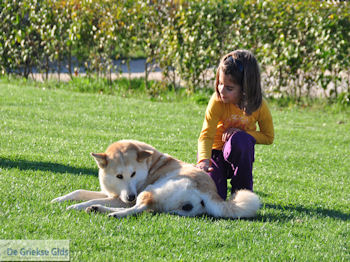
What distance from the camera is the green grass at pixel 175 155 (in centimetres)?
324

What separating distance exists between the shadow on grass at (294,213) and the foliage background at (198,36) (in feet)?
19.1

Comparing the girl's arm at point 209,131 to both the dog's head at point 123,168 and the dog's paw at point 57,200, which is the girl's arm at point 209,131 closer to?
the dog's head at point 123,168

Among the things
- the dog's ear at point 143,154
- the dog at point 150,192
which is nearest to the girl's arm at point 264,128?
the dog at point 150,192

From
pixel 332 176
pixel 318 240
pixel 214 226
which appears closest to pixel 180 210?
pixel 214 226

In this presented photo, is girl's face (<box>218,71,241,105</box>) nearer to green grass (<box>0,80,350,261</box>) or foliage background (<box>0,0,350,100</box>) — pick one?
green grass (<box>0,80,350,261</box>)

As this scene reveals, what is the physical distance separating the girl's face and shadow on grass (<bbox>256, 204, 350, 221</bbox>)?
1.04 m

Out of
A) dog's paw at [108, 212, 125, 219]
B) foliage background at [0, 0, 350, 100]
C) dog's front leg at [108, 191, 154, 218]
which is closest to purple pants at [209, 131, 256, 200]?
dog's front leg at [108, 191, 154, 218]

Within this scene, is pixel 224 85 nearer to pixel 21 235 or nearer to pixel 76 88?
pixel 21 235

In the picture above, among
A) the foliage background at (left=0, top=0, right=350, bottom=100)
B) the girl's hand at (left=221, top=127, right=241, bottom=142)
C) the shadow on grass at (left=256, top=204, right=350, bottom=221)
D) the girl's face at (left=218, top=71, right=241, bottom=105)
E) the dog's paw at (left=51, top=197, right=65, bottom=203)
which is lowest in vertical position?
the shadow on grass at (left=256, top=204, right=350, bottom=221)

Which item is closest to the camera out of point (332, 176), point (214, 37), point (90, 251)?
point (90, 251)

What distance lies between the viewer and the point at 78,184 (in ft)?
15.3

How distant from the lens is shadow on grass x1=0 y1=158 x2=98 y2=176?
502cm

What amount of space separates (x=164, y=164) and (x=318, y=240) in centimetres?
148

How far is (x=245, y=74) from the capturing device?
418 cm
